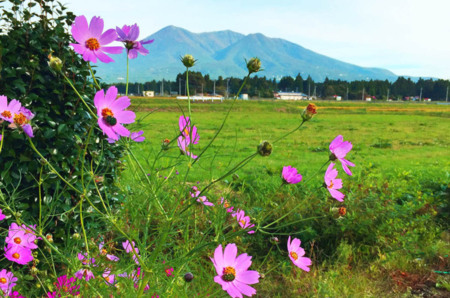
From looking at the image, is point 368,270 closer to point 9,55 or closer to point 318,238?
point 318,238

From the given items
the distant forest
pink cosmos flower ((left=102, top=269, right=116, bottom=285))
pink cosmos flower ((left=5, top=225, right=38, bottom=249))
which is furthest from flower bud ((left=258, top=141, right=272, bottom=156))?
the distant forest

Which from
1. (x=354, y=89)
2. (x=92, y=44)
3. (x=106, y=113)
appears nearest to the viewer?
(x=106, y=113)

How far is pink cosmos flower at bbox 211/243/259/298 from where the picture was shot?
3.19ft

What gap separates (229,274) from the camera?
102cm

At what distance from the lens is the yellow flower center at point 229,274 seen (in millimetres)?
1008

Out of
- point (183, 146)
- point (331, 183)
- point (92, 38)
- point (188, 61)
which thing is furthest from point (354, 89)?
point (92, 38)

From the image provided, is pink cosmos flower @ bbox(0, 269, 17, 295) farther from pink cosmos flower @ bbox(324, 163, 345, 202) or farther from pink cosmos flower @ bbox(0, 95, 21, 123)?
pink cosmos flower @ bbox(324, 163, 345, 202)

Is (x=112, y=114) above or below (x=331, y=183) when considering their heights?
above

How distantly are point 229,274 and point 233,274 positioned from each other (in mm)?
14

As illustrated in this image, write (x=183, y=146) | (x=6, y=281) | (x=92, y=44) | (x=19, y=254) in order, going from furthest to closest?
1. (x=6, y=281)
2. (x=19, y=254)
3. (x=183, y=146)
4. (x=92, y=44)

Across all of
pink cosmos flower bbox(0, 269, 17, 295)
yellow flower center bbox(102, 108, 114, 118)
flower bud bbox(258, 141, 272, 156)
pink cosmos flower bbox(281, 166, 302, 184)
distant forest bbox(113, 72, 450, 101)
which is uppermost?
distant forest bbox(113, 72, 450, 101)

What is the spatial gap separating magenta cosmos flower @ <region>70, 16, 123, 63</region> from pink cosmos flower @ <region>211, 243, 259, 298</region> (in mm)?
609

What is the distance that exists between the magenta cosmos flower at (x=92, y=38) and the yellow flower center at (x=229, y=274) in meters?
0.64

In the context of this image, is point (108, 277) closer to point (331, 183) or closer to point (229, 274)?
point (229, 274)
